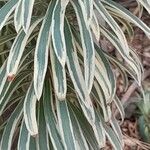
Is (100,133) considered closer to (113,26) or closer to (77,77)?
(77,77)

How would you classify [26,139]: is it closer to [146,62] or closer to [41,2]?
[41,2]

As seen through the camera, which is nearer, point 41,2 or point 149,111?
point 41,2

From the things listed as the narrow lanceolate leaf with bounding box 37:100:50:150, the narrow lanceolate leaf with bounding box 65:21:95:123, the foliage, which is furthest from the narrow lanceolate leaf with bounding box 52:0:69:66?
the foliage

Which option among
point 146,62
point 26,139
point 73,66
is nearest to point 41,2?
point 73,66

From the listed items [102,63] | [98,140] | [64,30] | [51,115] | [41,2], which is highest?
[41,2]

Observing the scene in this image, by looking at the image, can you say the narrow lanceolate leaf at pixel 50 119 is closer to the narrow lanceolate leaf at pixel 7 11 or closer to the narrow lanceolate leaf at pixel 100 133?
the narrow lanceolate leaf at pixel 100 133

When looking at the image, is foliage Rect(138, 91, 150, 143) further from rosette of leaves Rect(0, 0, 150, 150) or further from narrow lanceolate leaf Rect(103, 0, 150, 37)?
narrow lanceolate leaf Rect(103, 0, 150, 37)

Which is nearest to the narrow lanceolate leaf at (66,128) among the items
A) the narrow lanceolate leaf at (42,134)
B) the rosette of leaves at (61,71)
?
the rosette of leaves at (61,71)
